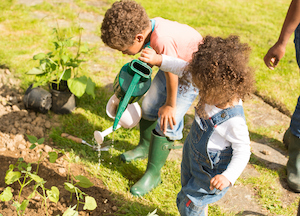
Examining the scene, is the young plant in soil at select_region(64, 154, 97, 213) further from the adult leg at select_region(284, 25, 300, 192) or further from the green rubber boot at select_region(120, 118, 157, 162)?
the adult leg at select_region(284, 25, 300, 192)

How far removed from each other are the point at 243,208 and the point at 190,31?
121 cm

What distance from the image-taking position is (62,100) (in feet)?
8.07

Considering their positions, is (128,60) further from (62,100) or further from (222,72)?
(222,72)

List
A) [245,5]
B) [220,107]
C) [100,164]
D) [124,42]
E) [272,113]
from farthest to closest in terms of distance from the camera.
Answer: [245,5] → [272,113] → [100,164] → [124,42] → [220,107]

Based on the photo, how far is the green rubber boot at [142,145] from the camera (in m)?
2.11

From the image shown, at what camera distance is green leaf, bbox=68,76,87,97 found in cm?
223

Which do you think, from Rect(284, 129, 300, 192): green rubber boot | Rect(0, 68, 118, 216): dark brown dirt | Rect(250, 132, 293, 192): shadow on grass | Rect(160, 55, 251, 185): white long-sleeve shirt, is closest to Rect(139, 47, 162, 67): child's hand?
Rect(160, 55, 251, 185): white long-sleeve shirt

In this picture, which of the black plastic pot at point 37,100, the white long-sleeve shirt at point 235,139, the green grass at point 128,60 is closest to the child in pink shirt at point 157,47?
the green grass at point 128,60

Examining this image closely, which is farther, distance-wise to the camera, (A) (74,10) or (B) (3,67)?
(A) (74,10)

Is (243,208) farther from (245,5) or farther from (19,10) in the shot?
(245,5)

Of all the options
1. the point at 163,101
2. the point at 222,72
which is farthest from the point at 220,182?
the point at 163,101

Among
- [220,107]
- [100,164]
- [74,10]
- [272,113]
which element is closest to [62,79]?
[100,164]

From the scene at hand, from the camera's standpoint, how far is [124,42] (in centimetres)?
167

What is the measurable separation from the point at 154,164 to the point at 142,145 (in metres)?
0.33
